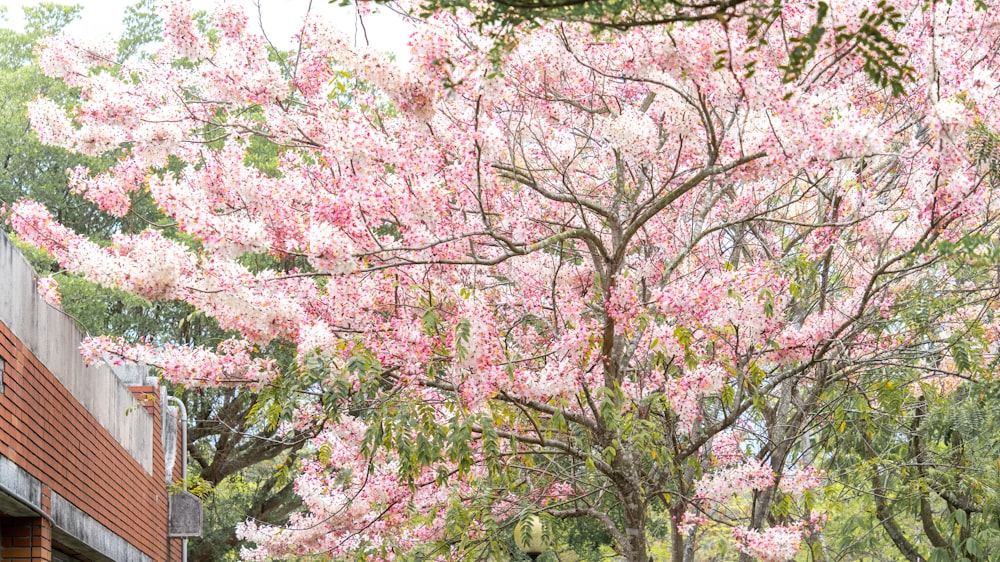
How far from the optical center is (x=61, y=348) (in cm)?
931

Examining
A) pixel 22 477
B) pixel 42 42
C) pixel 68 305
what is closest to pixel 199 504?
pixel 68 305

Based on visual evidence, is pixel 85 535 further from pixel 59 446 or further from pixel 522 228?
pixel 522 228

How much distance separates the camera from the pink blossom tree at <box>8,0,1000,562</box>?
8047mm

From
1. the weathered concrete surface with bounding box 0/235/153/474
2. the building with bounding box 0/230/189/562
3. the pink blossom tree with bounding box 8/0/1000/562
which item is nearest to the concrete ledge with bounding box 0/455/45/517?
the building with bounding box 0/230/189/562

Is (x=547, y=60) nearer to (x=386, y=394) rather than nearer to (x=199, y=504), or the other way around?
(x=386, y=394)

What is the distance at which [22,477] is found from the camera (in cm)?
749

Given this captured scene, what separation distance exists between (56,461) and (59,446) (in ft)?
0.71

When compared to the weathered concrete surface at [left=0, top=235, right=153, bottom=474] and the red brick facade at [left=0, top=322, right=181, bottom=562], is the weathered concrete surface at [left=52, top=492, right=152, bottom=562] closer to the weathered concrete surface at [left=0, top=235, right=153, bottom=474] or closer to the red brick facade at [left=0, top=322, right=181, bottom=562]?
the red brick facade at [left=0, top=322, right=181, bottom=562]

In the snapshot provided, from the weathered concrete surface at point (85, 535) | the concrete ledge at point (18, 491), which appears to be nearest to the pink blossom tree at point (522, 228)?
the weathered concrete surface at point (85, 535)

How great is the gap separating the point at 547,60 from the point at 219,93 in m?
2.54

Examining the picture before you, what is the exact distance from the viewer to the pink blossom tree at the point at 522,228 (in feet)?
26.4

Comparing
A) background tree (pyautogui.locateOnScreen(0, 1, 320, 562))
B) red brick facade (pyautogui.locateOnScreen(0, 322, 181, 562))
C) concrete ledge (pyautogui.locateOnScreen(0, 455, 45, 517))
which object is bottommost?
concrete ledge (pyautogui.locateOnScreen(0, 455, 45, 517))

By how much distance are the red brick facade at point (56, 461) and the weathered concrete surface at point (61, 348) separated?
0.35 feet

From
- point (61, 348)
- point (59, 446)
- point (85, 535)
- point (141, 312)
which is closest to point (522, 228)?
point (61, 348)
